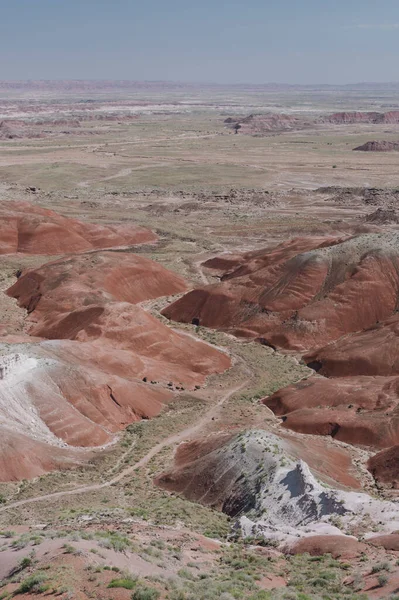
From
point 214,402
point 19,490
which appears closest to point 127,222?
point 214,402

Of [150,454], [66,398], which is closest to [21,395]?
[66,398]

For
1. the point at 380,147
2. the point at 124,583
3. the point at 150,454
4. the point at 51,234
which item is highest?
the point at 380,147

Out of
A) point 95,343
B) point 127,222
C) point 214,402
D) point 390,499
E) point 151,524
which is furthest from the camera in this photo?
point 127,222

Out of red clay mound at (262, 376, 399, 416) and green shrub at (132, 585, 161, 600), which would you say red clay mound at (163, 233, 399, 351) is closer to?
red clay mound at (262, 376, 399, 416)

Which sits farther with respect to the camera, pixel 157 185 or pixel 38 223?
pixel 157 185

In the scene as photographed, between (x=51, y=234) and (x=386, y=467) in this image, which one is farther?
(x=51, y=234)

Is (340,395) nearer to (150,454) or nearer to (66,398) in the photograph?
(150,454)

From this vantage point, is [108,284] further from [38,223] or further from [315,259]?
[38,223]
